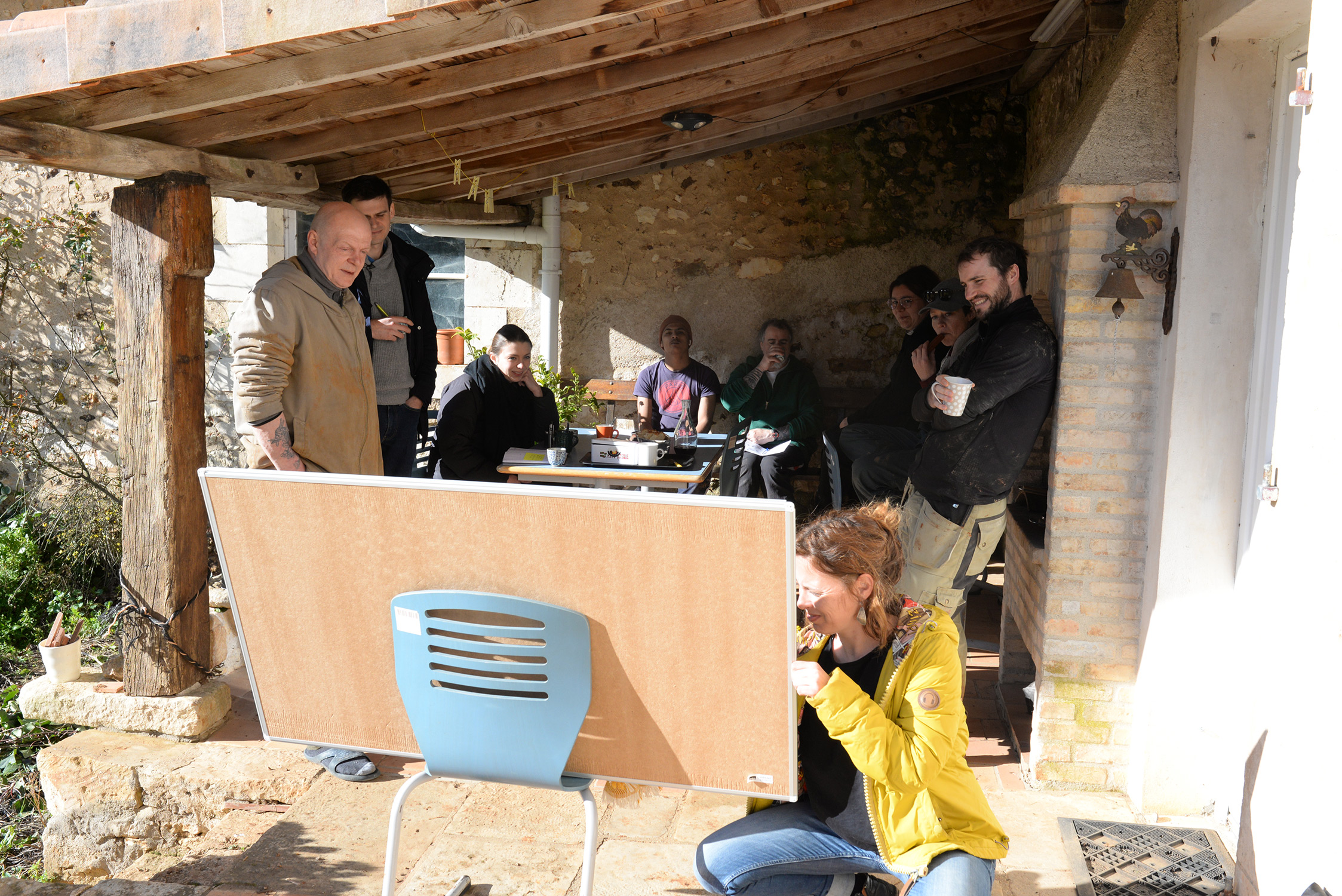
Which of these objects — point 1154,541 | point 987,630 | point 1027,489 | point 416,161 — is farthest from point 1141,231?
point 416,161

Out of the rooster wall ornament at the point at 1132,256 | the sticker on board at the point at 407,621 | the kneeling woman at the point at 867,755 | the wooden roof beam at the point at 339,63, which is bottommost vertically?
the kneeling woman at the point at 867,755

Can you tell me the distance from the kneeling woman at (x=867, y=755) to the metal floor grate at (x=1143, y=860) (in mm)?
929

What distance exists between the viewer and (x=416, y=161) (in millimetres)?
4527

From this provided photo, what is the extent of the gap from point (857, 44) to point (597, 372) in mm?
3457

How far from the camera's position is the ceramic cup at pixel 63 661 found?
3.96 meters

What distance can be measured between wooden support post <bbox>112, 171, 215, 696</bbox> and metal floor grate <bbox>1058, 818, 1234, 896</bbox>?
315 cm

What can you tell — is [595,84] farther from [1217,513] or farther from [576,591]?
[576,591]

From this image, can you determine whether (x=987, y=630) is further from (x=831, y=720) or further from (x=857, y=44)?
(x=831, y=720)

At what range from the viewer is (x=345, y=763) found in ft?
11.5

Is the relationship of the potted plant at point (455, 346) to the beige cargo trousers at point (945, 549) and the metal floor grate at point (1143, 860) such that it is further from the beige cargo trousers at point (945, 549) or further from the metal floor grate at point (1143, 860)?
the metal floor grate at point (1143, 860)

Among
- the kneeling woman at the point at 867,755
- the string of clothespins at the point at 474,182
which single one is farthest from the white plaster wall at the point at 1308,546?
the string of clothespins at the point at 474,182

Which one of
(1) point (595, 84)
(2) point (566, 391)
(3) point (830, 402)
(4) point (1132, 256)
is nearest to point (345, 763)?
(1) point (595, 84)

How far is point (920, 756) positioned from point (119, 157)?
10.5ft

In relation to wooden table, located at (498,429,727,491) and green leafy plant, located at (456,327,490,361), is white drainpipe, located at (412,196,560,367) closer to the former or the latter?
green leafy plant, located at (456,327,490,361)
